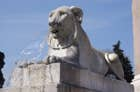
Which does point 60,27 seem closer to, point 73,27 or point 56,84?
point 73,27

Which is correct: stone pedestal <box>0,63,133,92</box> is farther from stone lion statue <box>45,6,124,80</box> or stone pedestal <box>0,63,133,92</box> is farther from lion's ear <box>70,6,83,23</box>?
lion's ear <box>70,6,83,23</box>

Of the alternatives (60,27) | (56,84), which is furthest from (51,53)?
(56,84)

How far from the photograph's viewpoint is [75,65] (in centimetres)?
1013

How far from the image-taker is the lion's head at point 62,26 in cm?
1055

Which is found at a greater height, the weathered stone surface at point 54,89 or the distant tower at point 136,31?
the distant tower at point 136,31

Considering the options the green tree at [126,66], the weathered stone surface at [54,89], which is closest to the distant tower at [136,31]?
the green tree at [126,66]

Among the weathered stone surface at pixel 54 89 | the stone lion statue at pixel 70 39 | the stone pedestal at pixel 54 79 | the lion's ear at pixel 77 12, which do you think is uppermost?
the lion's ear at pixel 77 12

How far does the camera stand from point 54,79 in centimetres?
963

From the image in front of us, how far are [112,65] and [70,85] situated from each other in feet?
7.13

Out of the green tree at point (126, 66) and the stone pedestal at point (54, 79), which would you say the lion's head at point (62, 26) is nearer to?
the stone pedestal at point (54, 79)

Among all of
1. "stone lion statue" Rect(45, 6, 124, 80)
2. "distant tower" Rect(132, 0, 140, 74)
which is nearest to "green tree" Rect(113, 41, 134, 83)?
"distant tower" Rect(132, 0, 140, 74)

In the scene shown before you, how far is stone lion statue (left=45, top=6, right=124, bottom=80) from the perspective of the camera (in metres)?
10.4

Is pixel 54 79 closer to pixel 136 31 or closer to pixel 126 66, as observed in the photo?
pixel 136 31

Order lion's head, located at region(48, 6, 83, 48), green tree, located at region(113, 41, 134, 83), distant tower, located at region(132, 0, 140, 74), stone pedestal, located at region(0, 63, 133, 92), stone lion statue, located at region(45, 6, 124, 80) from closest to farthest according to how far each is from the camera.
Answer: stone pedestal, located at region(0, 63, 133, 92) → stone lion statue, located at region(45, 6, 124, 80) → lion's head, located at region(48, 6, 83, 48) → distant tower, located at region(132, 0, 140, 74) → green tree, located at region(113, 41, 134, 83)
